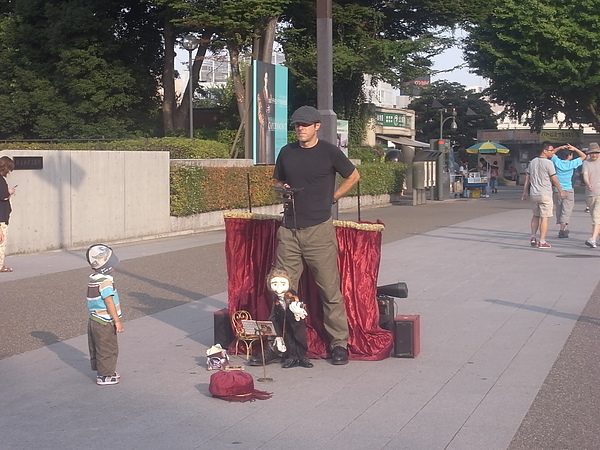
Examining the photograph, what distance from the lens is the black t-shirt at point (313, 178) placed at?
6992 millimetres

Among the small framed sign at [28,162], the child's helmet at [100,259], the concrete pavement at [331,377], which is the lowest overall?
the concrete pavement at [331,377]

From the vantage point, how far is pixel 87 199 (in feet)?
55.1

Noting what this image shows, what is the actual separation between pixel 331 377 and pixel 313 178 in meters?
1.49

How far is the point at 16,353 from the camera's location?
7.91 meters

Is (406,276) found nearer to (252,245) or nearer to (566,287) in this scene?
(566,287)

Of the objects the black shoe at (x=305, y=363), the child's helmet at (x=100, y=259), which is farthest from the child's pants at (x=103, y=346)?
the black shoe at (x=305, y=363)

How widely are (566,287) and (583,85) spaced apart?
93.8 ft

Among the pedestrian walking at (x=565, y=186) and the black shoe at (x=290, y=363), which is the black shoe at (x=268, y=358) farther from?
the pedestrian walking at (x=565, y=186)

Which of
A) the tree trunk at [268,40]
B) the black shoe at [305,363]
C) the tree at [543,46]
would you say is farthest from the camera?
the tree at [543,46]

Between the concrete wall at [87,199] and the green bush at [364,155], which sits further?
the green bush at [364,155]

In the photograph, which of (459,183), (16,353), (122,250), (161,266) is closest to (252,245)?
(16,353)

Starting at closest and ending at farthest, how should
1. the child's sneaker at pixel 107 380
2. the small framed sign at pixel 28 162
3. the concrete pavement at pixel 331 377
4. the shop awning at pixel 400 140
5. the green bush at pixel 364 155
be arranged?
the concrete pavement at pixel 331 377
the child's sneaker at pixel 107 380
the small framed sign at pixel 28 162
the green bush at pixel 364 155
the shop awning at pixel 400 140

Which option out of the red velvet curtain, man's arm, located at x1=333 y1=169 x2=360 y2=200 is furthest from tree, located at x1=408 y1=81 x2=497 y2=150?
man's arm, located at x1=333 y1=169 x2=360 y2=200

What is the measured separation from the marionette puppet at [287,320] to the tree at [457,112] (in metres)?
72.4
